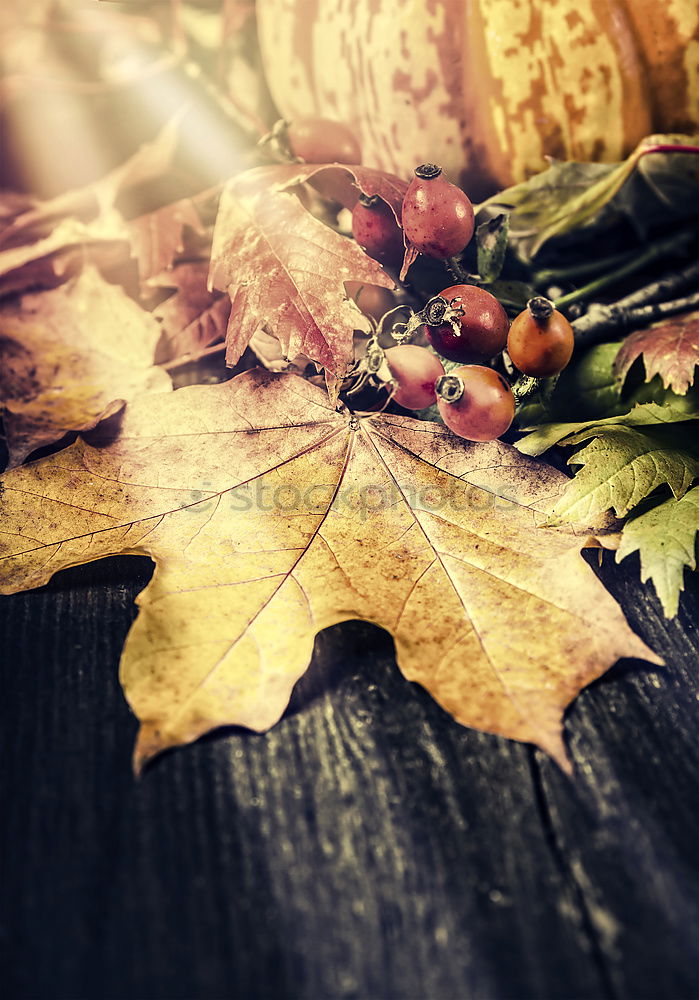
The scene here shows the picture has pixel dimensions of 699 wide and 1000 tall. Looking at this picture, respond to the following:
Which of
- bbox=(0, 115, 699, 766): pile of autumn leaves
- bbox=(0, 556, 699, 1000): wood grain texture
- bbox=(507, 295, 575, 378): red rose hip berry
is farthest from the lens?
bbox=(507, 295, 575, 378): red rose hip berry

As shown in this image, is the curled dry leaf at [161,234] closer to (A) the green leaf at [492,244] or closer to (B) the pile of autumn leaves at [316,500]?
(B) the pile of autumn leaves at [316,500]

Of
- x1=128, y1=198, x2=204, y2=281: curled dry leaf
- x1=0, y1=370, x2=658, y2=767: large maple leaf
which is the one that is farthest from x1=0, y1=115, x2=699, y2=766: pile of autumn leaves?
x1=128, y1=198, x2=204, y2=281: curled dry leaf

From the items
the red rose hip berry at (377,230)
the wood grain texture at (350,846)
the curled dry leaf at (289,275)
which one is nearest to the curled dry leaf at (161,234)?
the curled dry leaf at (289,275)

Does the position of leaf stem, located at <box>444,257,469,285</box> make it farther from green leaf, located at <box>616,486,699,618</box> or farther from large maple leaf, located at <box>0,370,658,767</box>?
green leaf, located at <box>616,486,699,618</box>

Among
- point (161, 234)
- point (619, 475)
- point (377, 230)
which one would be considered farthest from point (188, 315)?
point (619, 475)

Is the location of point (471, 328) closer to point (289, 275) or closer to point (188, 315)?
point (289, 275)

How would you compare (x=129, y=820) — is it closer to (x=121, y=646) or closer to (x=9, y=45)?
(x=121, y=646)

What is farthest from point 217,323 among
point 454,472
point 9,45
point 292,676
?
point 9,45
